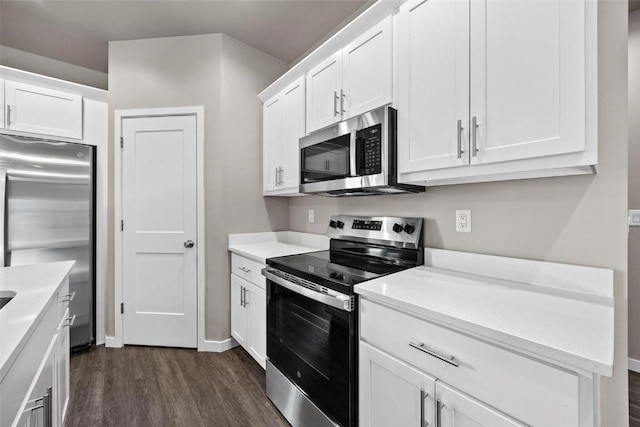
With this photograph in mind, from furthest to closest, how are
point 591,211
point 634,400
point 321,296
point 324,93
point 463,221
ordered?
1. point 324,93
2. point 634,400
3. point 463,221
4. point 321,296
5. point 591,211

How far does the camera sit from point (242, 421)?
1.72 m

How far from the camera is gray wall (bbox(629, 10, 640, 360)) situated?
2174 mm

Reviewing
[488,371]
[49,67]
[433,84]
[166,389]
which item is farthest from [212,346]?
[49,67]

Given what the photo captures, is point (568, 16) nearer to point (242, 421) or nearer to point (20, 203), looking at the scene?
point (242, 421)

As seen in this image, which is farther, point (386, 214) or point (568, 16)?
point (386, 214)

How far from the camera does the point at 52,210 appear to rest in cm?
241

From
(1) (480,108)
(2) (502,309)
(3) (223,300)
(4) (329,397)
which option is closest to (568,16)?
(1) (480,108)

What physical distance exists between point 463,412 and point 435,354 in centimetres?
17

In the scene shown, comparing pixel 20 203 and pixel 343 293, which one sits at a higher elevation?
pixel 20 203

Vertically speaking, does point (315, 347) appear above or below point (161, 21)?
below

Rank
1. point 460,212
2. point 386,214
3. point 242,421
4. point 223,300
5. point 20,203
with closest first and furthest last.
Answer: point 460,212 → point 242,421 → point 386,214 → point 20,203 → point 223,300

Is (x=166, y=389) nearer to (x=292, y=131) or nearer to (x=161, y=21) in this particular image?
(x=292, y=131)

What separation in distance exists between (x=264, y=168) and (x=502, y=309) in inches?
88.6

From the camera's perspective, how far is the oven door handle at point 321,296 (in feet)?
4.17
